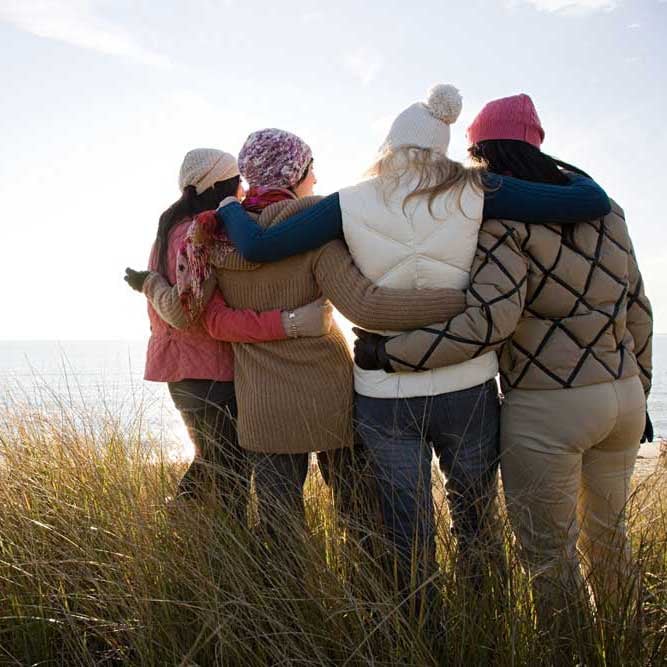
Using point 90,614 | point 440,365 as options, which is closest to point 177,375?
point 90,614

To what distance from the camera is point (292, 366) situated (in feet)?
8.30

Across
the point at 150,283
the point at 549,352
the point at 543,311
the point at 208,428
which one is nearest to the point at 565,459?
the point at 549,352

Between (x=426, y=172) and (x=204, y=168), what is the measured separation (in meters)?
1.14

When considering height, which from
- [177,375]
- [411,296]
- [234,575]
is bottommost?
[234,575]

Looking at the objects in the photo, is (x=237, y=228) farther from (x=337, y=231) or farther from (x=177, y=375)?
(x=177, y=375)

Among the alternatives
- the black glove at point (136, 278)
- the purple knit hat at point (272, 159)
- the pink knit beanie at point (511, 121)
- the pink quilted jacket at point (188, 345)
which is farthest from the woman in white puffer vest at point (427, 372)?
the black glove at point (136, 278)

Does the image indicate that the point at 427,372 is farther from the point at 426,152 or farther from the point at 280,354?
the point at 426,152

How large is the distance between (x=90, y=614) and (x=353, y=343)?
1231 mm

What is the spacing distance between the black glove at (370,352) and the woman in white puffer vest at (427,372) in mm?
44

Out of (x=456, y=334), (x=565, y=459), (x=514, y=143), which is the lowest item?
(x=565, y=459)

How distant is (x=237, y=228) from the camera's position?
238cm

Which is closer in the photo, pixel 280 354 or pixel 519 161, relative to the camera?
pixel 519 161

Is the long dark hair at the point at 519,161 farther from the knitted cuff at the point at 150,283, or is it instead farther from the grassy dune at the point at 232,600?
the knitted cuff at the point at 150,283

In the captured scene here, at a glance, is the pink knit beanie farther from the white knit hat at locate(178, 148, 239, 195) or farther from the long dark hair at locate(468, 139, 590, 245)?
the white knit hat at locate(178, 148, 239, 195)
